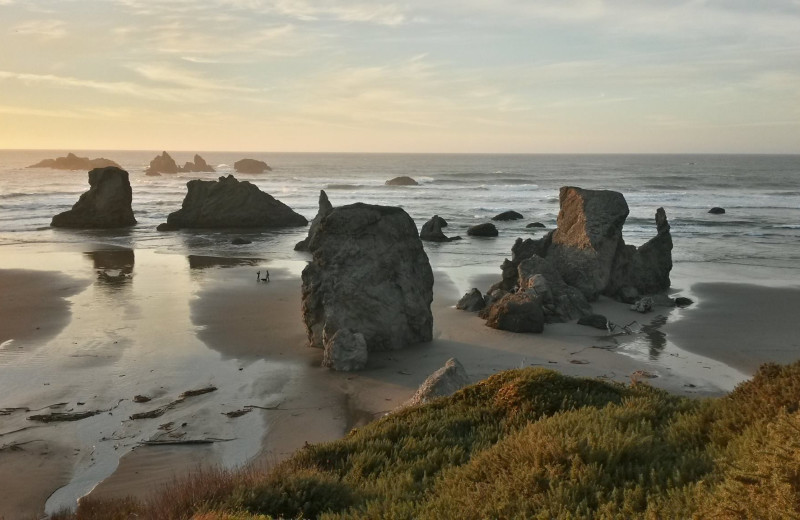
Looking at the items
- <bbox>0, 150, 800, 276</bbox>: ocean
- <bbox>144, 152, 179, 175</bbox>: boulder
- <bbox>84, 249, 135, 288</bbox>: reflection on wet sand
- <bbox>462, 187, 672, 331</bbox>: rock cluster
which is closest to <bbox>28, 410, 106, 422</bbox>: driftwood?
<bbox>462, 187, 672, 331</bbox>: rock cluster

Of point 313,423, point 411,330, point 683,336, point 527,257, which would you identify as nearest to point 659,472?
point 313,423

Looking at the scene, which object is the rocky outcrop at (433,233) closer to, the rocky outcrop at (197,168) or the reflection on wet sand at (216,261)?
the reflection on wet sand at (216,261)

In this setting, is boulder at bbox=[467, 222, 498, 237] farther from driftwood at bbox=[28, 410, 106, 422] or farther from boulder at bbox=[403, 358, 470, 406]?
driftwood at bbox=[28, 410, 106, 422]

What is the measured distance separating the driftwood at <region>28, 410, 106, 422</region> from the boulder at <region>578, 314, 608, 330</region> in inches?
540

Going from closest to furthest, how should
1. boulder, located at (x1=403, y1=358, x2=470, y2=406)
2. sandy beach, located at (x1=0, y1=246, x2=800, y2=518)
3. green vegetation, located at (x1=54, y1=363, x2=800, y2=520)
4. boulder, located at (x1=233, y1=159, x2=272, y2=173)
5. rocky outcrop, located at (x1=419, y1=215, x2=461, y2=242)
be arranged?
1. green vegetation, located at (x1=54, y1=363, x2=800, y2=520)
2. sandy beach, located at (x1=0, y1=246, x2=800, y2=518)
3. boulder, located at (x1=403, y1=358, x2=470, y2=406)
4. rocky outcrop, located at (x1=419, y1=215, x2=461, y2=242)
5. boulder, located at (x1=233, y1=159, x2=272, y2=173)

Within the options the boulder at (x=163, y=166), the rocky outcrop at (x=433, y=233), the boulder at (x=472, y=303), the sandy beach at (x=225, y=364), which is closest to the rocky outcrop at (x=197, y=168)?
the boulder at (x=163, y=166)

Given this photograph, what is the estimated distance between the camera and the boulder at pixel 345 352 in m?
15.9

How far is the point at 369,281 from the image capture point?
708 inches

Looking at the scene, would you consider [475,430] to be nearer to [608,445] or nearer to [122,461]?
[608,445]

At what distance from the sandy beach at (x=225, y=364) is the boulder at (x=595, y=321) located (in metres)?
0.51

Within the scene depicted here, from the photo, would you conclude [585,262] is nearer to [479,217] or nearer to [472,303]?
[472,303]

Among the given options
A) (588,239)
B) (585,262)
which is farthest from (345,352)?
(588,239)

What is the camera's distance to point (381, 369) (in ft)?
52.5

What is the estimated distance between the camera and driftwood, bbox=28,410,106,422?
12.7 m
